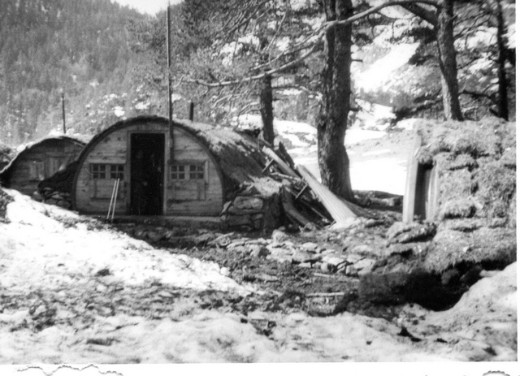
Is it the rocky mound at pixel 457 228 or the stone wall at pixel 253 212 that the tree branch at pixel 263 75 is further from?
the rocky mound at pixel 457 228

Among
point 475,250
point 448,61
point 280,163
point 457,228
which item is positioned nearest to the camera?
point 475,250

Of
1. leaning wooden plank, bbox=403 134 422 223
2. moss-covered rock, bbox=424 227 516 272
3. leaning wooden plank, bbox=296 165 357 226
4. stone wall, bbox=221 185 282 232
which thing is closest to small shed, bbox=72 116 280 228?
stone wall, bbox=221 185 282 232

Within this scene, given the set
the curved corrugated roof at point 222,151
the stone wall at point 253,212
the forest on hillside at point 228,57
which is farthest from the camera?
the curved corrugated roof at point 222,151

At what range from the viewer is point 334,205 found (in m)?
6.60

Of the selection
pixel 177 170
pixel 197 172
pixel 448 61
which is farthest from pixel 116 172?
pixel 448 61

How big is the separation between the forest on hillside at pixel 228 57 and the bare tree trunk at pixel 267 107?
9 centimetres

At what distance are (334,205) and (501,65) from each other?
129 inches

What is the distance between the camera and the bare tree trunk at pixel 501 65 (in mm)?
3881

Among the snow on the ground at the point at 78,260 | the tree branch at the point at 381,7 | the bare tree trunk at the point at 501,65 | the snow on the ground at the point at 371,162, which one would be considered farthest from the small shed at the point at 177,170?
the bare tree trunk at the point at 501,65

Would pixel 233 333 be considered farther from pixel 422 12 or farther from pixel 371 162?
pixel 371 162

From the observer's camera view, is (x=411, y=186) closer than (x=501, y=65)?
No

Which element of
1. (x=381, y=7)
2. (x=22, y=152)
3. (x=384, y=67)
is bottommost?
Result: (x=22, y=152)

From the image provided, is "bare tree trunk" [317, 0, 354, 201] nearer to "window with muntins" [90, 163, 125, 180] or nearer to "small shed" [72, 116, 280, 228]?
"small shed" [72, 116, 280, 228]

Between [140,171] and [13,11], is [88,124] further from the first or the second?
[13,11]
